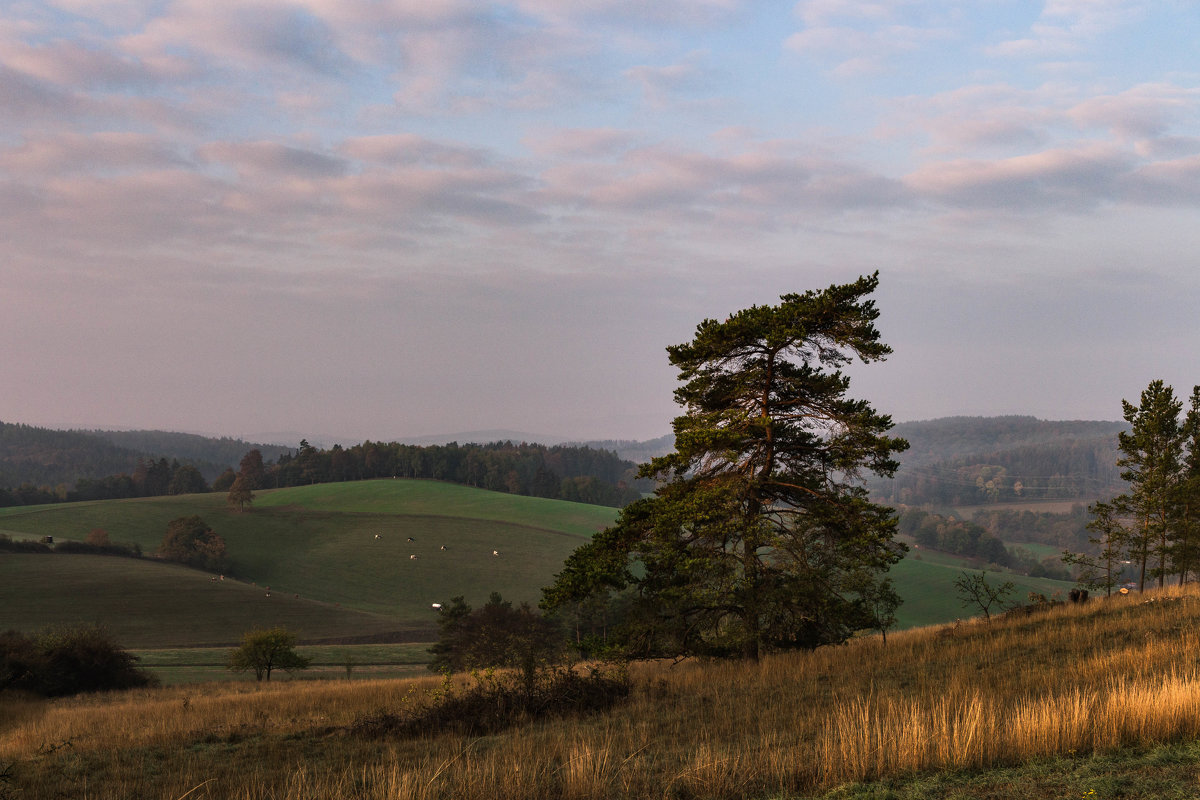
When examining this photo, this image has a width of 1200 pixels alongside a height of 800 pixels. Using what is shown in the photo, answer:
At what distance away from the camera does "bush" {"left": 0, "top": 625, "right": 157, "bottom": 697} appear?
3912 centimetres

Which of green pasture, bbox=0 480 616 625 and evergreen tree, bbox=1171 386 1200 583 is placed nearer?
evergreen tree, bbox=1171 386 1200 583

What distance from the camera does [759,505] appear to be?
66.6 ft

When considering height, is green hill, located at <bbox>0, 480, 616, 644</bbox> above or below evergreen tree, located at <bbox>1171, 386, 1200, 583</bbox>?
below

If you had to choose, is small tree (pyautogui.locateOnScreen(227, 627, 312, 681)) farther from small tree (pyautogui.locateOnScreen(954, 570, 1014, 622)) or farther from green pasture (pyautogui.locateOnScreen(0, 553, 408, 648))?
small tree (pyautogui.locateOnScreen(954, 570, 1014, 622))

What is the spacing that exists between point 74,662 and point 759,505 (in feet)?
138

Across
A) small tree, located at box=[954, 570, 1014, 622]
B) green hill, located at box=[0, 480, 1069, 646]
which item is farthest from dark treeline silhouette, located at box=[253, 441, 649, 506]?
Result: small tree, located at box=[954, 570, 1014, 622]

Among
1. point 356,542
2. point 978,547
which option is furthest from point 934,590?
point 356,542

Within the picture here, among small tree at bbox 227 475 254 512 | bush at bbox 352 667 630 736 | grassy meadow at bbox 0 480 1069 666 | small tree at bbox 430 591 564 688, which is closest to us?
bush at bbox 352 667 630 736

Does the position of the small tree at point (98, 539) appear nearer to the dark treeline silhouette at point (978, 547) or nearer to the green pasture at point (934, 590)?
the green pasture at point (934, 590)

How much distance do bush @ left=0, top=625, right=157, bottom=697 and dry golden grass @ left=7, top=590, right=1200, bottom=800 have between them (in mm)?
25917

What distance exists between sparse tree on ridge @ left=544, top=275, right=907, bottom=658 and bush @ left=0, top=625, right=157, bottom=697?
3515cm

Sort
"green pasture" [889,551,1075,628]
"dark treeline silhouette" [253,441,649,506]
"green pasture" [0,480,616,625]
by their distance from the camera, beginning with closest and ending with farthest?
"green pasture" [889,551,1075,628]
"green pasture" [0,480,616,625]
"dark treeline silhouette" [253,441,649,506]

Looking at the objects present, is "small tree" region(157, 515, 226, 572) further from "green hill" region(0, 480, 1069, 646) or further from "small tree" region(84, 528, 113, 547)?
"small tree" region(84, 528, 113, 547)

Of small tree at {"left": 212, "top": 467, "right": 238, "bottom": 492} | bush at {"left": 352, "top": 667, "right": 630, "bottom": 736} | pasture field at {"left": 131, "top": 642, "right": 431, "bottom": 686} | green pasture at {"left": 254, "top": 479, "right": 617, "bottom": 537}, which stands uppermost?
bush at {"left": 352, "top": 667, "right": 630, "bottom": 736}
